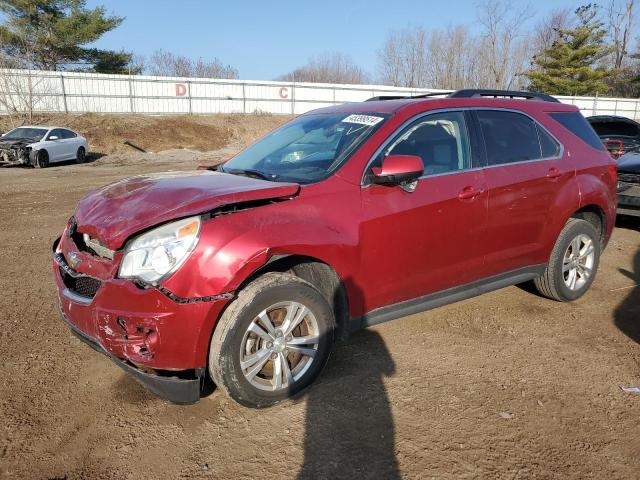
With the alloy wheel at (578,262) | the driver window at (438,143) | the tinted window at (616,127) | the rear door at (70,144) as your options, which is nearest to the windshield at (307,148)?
the driver window at (438,143)

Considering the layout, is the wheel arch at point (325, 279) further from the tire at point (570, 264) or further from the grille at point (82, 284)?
the tire at point (570, 264)

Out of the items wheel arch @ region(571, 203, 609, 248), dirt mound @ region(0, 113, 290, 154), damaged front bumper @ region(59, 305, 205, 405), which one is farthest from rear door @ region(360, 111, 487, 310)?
dirt mound @ region(0, 113, 290, 154)

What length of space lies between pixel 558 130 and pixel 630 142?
777cm

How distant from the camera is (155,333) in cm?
262

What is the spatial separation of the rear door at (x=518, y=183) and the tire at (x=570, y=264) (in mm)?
228

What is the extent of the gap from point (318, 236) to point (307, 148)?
101 cm

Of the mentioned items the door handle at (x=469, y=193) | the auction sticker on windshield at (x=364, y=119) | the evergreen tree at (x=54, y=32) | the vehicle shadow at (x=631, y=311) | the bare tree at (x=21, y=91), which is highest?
the evergreen tree at (x=54, y=32)

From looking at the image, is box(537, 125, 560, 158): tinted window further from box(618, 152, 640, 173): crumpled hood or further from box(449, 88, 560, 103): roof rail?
box(618, 152, 640, 173): crumpled hood

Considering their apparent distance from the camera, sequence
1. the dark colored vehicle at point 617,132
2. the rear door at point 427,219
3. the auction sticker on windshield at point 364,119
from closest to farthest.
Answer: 1. the rear door at point 427,219
2. the auction sticker on windshield at point 364,119
3. the dark colored vehicle at point 617,132

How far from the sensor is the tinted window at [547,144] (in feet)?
14.3

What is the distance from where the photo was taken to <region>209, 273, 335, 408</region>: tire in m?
2.75

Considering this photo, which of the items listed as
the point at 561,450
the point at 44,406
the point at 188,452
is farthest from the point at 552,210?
the point at 44,406

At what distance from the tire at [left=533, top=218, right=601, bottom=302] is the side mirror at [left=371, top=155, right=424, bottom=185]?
201 cm

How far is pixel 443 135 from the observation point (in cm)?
382
